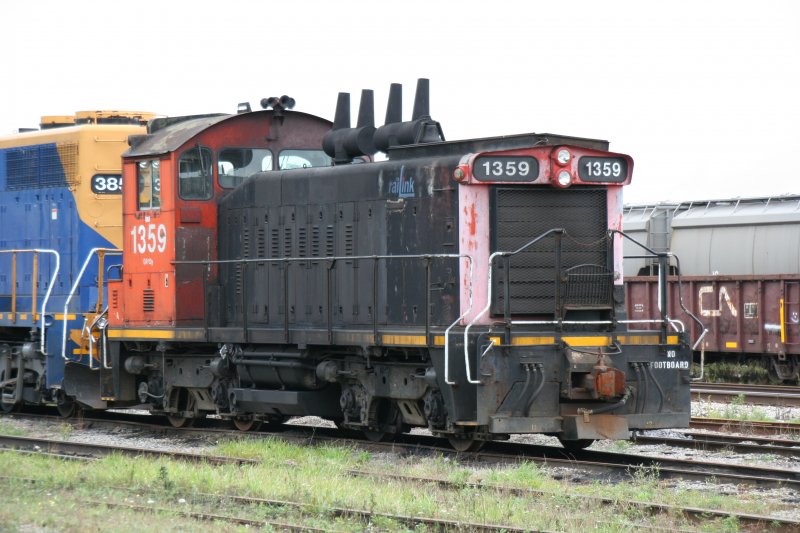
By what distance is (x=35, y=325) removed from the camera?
619 inches

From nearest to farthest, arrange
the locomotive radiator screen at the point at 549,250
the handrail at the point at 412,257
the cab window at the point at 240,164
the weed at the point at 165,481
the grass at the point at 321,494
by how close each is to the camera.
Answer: the grass at the point at 321,494 < the weed at the point at 165,481 < the handrail at the point at 412,257 < the locomotive radiator screen at the point at 549,250 < the cab window at the point at 240,164

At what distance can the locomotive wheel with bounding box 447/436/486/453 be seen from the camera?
11359 mm

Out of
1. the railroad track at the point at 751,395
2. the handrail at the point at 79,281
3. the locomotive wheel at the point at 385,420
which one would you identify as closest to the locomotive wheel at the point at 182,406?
the handrail at the point at 79,281

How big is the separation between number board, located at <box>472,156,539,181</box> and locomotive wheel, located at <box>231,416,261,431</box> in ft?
15.2

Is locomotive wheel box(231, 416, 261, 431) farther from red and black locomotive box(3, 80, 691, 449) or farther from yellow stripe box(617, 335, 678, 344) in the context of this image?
yellow stripe box(617, 335, 678, 344)

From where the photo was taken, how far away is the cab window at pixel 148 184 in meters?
13.7

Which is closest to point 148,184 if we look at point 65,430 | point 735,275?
point 65,430

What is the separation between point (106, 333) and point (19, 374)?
2.45 metres

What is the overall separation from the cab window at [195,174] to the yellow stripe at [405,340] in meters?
3.58

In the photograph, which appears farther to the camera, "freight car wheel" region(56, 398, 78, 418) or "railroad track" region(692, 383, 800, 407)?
"railroad track" region(692, 383, 800, 407)

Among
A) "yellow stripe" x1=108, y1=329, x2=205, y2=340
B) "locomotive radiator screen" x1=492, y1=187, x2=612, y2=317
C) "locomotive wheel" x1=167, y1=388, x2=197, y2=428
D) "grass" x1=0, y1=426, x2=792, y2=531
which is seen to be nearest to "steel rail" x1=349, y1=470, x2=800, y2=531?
"grass" x1=0, y1=426, x2=792, y2=531

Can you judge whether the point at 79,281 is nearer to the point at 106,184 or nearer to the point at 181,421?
the point at 106,184

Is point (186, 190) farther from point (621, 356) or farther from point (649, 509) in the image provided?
point (649, 509)

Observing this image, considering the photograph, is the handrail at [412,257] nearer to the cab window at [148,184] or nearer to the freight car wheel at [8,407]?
the cab window at [148,184]
